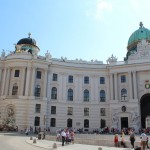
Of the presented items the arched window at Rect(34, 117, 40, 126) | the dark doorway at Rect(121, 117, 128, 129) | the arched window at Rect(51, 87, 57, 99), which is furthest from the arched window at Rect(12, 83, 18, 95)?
the dark doorway at Rect(121, 117, 128, 129)

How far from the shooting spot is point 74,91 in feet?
212

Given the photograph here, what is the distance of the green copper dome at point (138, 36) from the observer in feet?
234

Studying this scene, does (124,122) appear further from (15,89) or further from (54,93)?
(15,89)

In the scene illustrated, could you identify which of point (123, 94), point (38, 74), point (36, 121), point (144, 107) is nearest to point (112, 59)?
point (123, 94)

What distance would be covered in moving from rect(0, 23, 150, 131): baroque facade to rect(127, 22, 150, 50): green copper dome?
422cm

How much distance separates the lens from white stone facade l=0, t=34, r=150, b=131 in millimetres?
58719

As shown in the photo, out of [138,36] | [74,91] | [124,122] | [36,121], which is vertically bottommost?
[36,121]

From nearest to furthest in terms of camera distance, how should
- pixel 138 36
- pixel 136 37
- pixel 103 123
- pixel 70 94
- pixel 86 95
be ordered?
pixel 103 123, pixel 70 94, pixel 86 95, pixel 138 36, pixel 136 37

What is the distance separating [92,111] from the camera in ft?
208

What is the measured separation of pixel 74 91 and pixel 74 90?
27cm

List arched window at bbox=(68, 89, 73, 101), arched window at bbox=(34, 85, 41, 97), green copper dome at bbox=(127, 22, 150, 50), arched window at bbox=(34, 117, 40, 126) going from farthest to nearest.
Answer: green copper dome at bbox=(127, 22, 150, 50) < arched window at bbox=(68, 89, 73, 101) < arched window at bbox=(34, 85, 41, 97) < arched window at bbox=(34, 117, 40, 126)

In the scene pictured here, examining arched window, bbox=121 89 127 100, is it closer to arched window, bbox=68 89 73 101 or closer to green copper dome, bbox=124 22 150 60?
green copper dome, bbox=124 22 150 60

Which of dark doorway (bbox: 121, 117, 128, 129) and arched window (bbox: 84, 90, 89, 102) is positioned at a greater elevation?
arched window (bbox: 84, 90, 89, 102)

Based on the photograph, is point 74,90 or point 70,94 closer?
point 70,94
